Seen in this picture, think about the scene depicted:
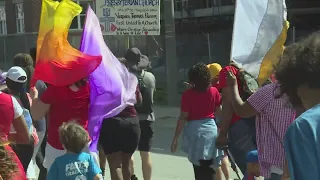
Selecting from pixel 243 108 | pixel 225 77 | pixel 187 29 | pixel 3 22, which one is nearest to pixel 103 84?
pixel 225 77

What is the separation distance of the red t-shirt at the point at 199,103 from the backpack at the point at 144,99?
0.85 m

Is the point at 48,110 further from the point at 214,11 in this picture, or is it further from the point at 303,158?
the point at 214,11

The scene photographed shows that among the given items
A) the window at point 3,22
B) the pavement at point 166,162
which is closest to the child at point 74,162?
the pavement at point 166,162

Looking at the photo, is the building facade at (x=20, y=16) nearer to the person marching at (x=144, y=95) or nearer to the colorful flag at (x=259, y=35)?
A: the person marching at (x=144, y=95)

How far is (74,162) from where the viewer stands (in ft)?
17.8

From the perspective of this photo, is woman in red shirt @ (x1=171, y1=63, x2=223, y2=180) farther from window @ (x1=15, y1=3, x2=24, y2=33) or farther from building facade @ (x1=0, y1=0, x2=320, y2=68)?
window @ (x1=15, y1=3, x2=24, y2=33)

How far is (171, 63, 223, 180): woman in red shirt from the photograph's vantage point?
7.16 meters

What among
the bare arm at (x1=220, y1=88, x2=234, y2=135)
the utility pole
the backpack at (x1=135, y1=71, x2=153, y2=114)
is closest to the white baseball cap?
the backpack at (x1=135, y1=71, x2=153, y2=114)

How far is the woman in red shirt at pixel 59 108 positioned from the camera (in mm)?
5988

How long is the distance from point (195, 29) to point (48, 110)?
2690cm

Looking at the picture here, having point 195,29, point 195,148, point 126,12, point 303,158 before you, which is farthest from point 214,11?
point 303,158

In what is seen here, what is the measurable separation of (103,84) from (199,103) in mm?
1355

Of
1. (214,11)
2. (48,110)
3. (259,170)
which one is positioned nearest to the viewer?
(259,170)

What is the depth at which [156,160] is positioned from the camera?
433 inches
